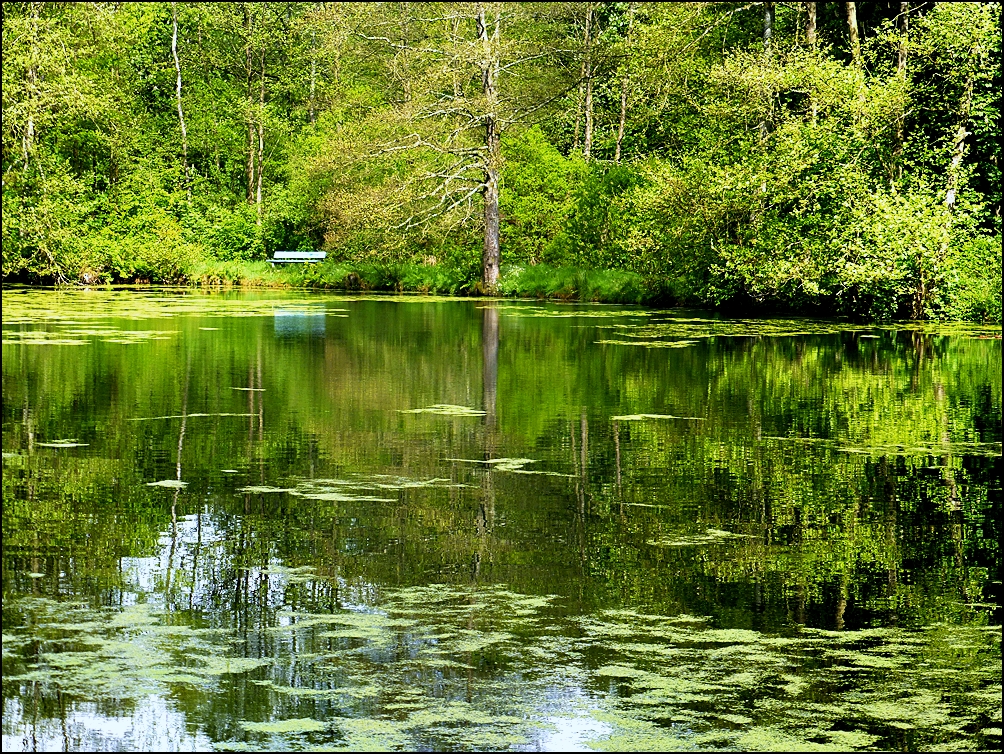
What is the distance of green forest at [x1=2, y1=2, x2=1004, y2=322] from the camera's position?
26516 mm

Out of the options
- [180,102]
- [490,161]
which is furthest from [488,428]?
[180,102]

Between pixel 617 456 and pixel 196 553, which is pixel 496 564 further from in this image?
pixel 617 456

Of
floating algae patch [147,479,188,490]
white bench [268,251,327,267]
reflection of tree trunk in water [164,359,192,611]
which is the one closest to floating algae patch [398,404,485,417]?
reflection of tree trunk in water [164,359,192,611]

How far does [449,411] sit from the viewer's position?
1213 centimetres

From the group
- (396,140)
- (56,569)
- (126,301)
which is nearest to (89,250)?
(126,301)

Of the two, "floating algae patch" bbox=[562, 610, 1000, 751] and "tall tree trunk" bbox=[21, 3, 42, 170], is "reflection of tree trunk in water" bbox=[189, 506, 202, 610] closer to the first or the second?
"floating algae patch" bbox=[562, 610, 1000, 751]

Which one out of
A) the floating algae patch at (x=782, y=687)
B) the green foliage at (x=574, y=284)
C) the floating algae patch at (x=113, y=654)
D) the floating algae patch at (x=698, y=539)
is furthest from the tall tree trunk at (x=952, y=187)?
the floating algae patch at (x=113, y=654)

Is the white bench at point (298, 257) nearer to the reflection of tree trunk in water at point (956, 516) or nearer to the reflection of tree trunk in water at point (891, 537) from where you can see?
the reflection of tree trunk in water at point (956, 516)

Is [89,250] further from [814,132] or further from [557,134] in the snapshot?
[557,134]

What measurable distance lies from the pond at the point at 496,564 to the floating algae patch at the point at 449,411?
2.5 inches

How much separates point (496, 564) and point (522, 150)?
38.8 meters

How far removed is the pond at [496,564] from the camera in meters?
4.34

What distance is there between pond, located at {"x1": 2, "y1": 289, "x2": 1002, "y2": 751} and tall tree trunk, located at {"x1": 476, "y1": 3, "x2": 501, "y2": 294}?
1047 inches

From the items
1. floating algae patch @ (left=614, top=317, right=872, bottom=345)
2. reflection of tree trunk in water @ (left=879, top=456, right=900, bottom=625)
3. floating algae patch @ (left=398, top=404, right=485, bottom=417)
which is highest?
floating algae patch @ (left=614, top=317, right=872, bottom=345)
